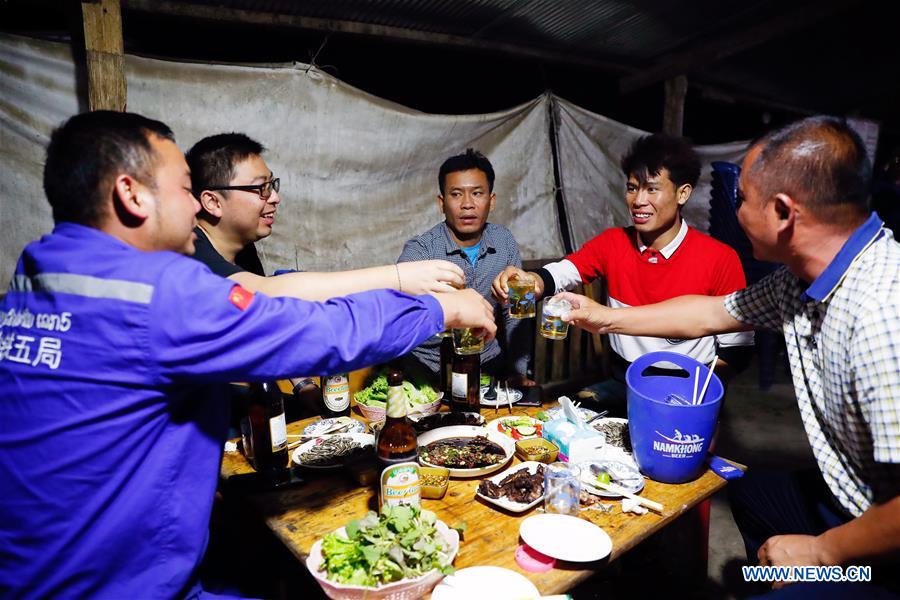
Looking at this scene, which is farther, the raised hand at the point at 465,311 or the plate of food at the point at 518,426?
the plate of food at the point at 518,426

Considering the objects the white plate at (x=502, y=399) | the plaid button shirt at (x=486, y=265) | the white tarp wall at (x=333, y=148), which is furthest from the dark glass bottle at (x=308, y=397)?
the white tarp wall at (x=333, y=148)

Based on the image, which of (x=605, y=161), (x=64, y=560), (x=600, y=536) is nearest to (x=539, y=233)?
(x=605, y=161)

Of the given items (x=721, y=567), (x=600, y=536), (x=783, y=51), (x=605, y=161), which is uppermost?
(x=783, y=51)

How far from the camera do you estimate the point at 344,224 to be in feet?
18.3

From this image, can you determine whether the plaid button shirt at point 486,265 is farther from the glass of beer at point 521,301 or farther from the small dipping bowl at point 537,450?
the small dipping bowl at point 537,450

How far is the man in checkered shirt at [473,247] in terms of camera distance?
415 centimetres

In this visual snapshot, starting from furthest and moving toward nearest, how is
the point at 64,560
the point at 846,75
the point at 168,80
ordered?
the point at 846,75 < the point at 168,80 < the point at 64,560

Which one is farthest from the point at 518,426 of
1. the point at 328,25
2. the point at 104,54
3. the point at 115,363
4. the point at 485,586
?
the point at 328,25

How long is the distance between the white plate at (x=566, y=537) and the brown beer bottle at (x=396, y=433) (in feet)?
1.65

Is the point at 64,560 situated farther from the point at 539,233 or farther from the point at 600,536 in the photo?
the point at 539,233

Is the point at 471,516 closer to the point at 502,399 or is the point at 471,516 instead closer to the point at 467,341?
the point at 467,341

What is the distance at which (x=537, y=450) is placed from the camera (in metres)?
2.41

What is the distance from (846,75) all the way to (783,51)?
3.02 m

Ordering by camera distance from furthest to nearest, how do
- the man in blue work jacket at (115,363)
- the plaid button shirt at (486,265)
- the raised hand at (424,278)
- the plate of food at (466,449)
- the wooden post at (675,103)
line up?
the wooden post at (675,103) → the plaid button shirt at (486,265) → the raised hand at (424,278) → the plate of food at (466,449) → the man in blue work jacket at (115,363)
